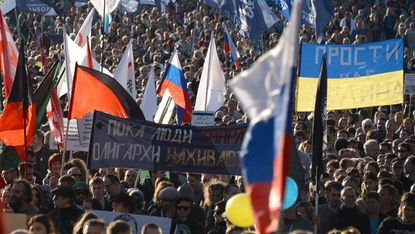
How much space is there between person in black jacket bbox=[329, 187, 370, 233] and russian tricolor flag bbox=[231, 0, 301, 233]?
464 cm

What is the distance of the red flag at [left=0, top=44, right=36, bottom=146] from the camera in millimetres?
12812

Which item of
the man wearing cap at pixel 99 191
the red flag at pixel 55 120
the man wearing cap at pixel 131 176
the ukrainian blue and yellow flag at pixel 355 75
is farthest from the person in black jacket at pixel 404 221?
the ukrainian blue and yellow flag at pixel 355 75

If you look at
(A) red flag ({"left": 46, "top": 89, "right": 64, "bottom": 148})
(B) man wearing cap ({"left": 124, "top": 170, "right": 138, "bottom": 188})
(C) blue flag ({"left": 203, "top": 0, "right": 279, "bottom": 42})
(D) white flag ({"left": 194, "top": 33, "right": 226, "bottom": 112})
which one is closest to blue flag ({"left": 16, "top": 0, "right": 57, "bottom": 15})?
(C) blue flag ({"left": 203, "top": 0, "right": 279, "bottom": 42})

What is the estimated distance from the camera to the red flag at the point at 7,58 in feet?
47.0

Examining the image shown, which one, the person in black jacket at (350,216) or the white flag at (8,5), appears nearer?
the person in black jacket at (350,216)

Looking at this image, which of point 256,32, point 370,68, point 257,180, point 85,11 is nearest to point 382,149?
point 370,68

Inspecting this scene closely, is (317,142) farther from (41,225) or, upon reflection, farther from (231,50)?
(231,50)

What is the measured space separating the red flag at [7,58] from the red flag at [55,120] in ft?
1.80

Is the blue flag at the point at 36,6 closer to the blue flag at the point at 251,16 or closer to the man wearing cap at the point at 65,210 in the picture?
the blue flag at the point at 251,16

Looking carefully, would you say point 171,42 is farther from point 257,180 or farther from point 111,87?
point 257,180

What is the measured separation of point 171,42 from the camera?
28906 mm

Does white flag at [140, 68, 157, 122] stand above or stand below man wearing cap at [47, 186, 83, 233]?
above

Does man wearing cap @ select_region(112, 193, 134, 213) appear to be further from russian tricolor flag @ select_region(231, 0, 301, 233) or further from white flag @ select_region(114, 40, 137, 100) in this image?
white flag @ select_region(114, 40, 137, 100)

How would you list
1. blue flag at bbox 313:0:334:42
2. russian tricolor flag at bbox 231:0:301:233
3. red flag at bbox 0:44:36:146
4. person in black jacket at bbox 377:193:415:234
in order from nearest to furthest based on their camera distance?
1. russian tricolor flag at bbox 231:0:301:233
2. person in black jacket at bbox 377:193:415:234
3. red flag at bbox 0:44:36:146
4. blue flag at bbox 313:0:334:42
